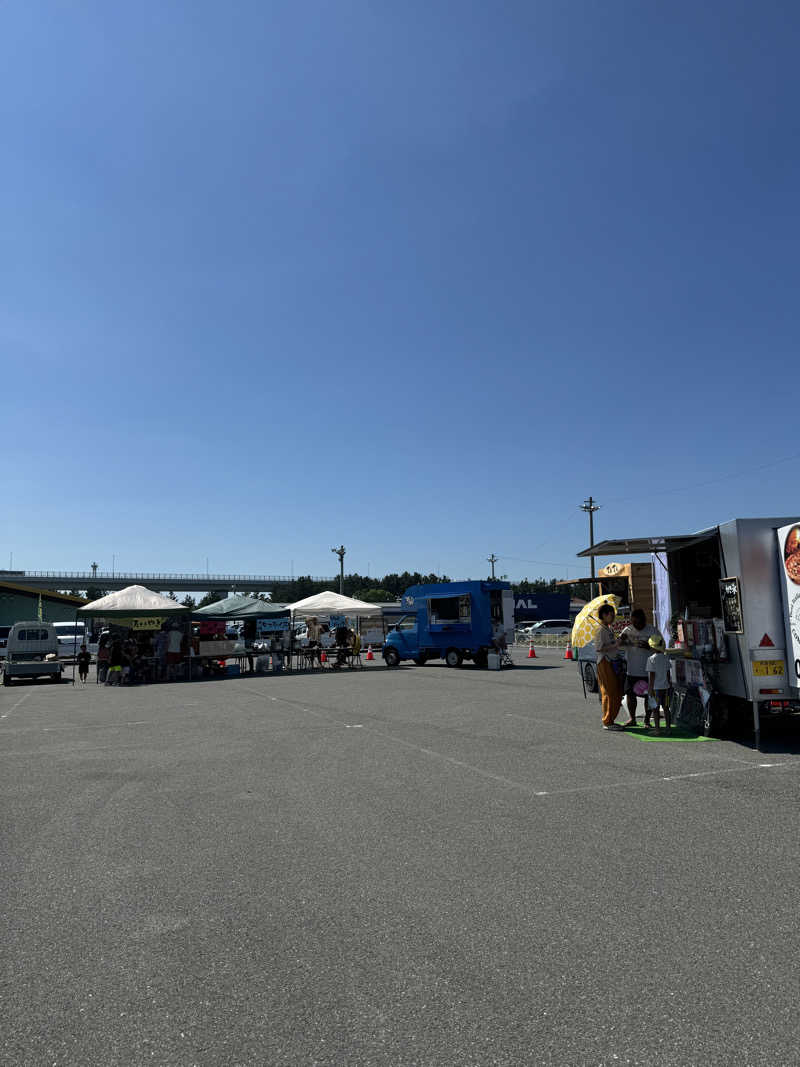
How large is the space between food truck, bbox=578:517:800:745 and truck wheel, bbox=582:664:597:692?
4.38 m

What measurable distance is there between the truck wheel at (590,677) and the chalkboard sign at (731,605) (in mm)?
6274

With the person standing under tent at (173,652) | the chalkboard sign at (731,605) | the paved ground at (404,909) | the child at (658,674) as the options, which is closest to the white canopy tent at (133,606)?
the person standing under tent at (173,652)

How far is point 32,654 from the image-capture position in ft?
87.7

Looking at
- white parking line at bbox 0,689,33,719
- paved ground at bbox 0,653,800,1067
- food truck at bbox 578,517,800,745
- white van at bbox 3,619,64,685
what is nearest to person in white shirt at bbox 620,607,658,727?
food truck at bbox 578,517,800,745

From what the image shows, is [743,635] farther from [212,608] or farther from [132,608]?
[212,608]

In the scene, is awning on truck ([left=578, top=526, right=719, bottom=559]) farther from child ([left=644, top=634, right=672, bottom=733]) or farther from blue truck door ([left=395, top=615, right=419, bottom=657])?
blue truck door ([left=395, top=615, right=419, bottom=657])

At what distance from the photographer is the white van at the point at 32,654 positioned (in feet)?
85.7

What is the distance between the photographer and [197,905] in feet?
15.1

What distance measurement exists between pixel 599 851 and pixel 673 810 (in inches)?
58.7

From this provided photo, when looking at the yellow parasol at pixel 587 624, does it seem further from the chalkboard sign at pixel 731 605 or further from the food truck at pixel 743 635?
the chalkboard sign at pixel 731 605

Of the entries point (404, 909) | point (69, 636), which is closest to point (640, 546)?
point (404, 909)

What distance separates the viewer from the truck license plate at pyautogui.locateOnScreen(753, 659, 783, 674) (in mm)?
9266

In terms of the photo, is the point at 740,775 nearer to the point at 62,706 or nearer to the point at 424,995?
the point at 424,995

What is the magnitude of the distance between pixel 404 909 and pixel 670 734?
24.9ft
